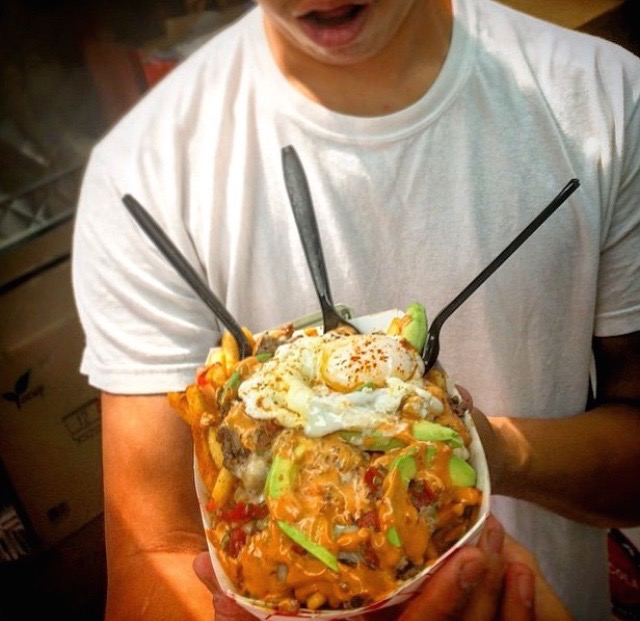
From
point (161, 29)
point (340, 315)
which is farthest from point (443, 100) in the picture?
point (161, 29)

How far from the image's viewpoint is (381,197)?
1.21 metres

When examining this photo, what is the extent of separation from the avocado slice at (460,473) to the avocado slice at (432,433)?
17mm

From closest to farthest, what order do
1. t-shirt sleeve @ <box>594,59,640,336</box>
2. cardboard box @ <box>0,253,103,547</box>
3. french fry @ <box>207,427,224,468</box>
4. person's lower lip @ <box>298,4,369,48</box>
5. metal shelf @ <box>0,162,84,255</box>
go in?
french fry @ <box>207,427,224,468</box>
person's lower lip @ <box>298,4,369,48</box>
t-shirt sleeve @ <box>594,59,640,336</box>
metal shelf @ <box>0,162,84,255</box>
cardboard box @ <box>0,253,103,547</box>

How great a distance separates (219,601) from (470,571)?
30 centimetres

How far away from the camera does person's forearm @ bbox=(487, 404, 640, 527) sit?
3.98 ft

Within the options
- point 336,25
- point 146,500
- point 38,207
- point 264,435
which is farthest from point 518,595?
point 38,207

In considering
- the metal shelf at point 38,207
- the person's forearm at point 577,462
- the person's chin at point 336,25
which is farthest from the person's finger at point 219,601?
the metal shelf at point 38,207

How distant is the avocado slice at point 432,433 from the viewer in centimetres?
74

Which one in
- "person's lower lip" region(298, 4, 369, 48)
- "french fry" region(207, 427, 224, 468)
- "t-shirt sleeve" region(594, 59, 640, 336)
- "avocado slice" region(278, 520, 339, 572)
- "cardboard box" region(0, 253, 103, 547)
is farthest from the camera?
"cardboard box" region(0, 253, 103, 547)

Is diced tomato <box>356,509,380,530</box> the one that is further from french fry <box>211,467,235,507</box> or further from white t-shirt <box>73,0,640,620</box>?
white t-shirt <box>73,0,640,620</box>

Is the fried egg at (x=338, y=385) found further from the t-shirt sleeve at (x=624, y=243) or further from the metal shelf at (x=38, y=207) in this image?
the metal shelf at (x=38, y=207)

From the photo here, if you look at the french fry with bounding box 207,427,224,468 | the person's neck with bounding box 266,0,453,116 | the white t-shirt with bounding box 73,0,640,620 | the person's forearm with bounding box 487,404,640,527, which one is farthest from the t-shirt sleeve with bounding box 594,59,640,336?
the french fry with bounding box 207,427,224,468

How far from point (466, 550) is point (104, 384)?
66 centimetres

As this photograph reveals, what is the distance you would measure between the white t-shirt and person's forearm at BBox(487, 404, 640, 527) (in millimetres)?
42
